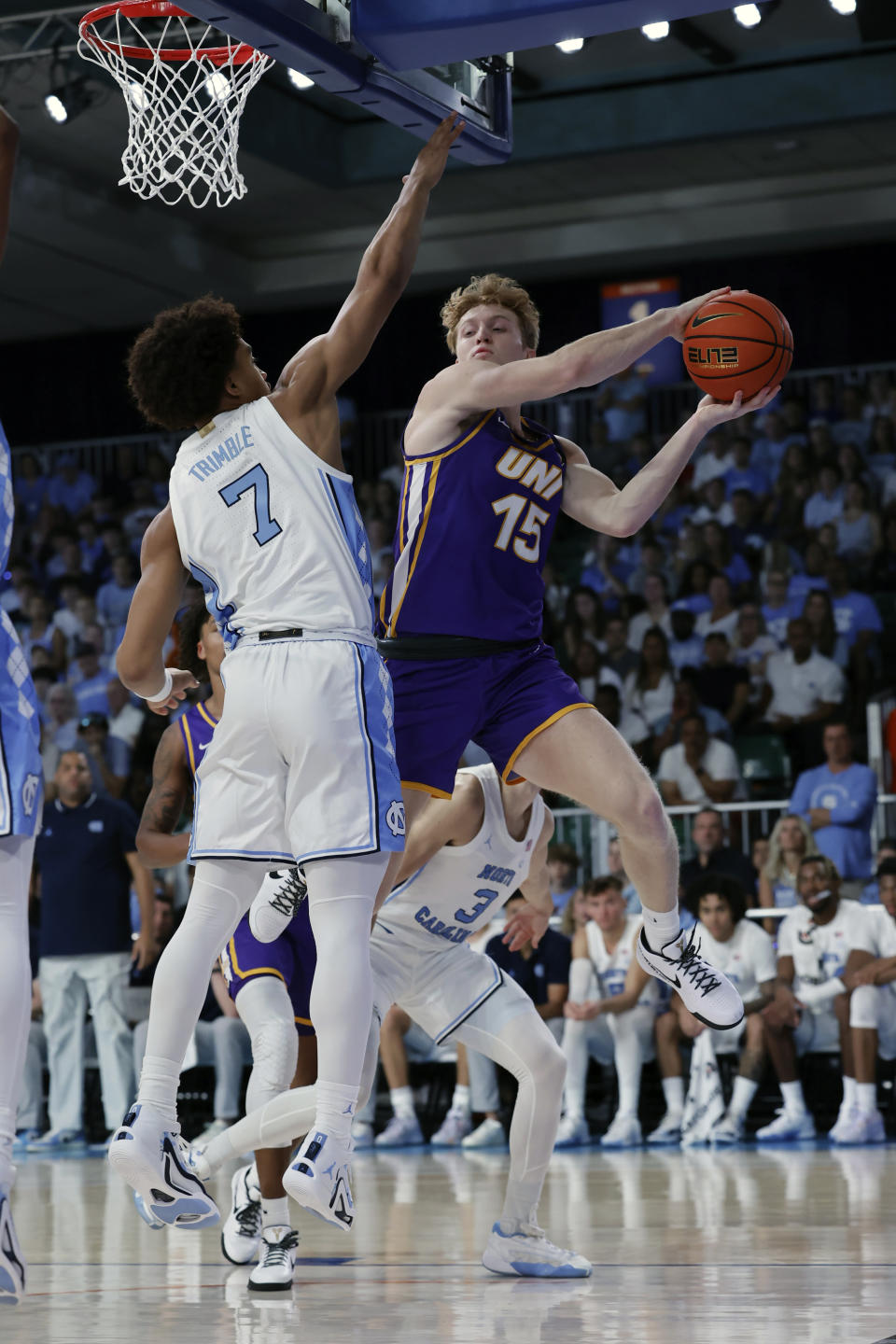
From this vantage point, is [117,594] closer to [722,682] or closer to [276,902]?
[722,682]

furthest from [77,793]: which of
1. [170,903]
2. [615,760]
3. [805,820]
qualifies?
[615,760]

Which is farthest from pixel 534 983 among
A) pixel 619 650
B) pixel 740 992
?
pixel 619 650

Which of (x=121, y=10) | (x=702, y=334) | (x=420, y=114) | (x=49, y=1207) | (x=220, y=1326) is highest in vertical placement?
(x=121, y=10)

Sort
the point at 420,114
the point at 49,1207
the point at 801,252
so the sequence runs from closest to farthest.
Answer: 1. the point at 420,114
2. the point at 49,1207
3. the point at 801,252

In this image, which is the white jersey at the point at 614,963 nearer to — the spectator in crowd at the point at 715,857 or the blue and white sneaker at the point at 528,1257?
the spectator in crowd at the point at 715,857

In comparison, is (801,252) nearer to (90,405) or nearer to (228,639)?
(90,405)

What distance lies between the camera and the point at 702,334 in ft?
16.7

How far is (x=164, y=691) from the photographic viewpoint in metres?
4.91

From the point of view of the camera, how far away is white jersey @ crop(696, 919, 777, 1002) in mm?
10695

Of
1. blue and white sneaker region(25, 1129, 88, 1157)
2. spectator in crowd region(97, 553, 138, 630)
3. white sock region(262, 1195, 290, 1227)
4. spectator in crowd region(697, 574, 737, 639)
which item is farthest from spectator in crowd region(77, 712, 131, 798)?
white sock region(262, 1195, 290, 1227)

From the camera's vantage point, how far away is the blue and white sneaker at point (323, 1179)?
4035mm

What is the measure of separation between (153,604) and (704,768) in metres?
8.40

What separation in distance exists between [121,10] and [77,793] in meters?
6.25

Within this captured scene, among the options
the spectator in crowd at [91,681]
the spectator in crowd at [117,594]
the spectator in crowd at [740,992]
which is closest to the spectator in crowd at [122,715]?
the spectator in crowd at [91,681]
